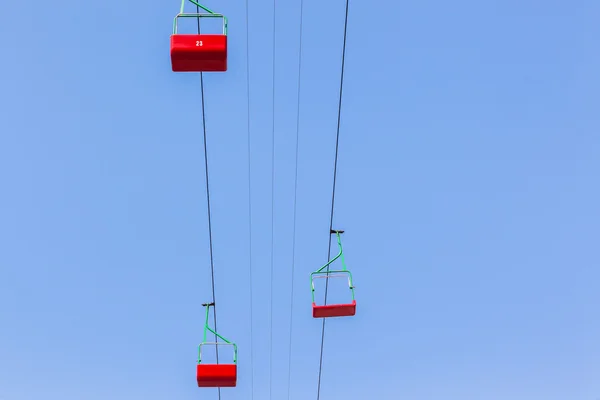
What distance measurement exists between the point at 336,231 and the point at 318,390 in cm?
543

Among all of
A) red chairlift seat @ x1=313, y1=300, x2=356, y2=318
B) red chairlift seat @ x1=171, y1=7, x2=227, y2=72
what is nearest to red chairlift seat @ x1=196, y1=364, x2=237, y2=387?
red chairlift seat @ x1=313, y1=300, x2=356, y2=318

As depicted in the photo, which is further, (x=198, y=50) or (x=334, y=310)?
(x=334, y=310)

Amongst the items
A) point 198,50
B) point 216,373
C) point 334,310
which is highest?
point 198,50

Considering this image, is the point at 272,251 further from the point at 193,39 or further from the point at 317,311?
the point at 193,39

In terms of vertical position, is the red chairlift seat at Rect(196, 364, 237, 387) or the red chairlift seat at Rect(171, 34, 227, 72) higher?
the red chairlift seat at Rect(171, 34, 227, 72)

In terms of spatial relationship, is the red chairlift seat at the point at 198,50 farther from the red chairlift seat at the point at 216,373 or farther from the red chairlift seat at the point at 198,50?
the red chairlift seat at the point at 216,373

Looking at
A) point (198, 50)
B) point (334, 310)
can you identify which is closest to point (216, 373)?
point (334, 310)

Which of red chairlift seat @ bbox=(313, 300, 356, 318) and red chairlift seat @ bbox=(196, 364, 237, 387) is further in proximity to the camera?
red chairlift seat @ bbox=(196, 364, 237, 387)

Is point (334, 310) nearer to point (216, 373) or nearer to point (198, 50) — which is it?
point (216, 373)

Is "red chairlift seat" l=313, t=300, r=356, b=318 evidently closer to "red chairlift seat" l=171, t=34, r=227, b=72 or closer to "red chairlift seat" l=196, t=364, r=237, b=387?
"red chairlift seat" l=196, t=364, r=237, b=387

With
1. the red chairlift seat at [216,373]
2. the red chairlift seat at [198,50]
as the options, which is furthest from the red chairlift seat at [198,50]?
the red chairlift seat at [216,373]

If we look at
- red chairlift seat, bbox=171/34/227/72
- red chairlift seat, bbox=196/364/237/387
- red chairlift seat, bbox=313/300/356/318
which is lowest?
red chairlift seat, bbox=196/364/237/387

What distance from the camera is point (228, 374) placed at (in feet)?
22.8

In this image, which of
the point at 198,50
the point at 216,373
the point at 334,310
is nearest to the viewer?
the point at 198,50
